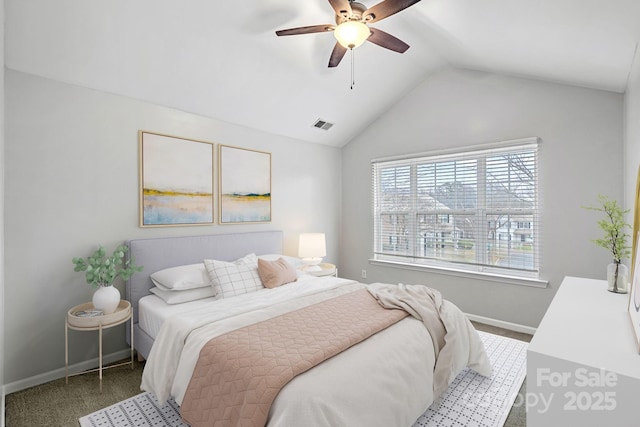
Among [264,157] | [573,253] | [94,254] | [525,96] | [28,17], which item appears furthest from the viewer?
[264,157]

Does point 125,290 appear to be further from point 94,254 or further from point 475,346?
point 475,346

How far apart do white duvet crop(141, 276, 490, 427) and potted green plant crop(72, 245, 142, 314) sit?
620 mm

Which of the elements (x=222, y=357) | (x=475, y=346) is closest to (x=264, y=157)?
(x=222, y=357)

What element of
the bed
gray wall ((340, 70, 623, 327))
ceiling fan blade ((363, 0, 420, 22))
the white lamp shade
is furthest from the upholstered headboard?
ceiling fan blade ((363, 0, 420, 22))

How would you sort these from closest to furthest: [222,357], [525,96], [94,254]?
[222,357] → [94,254] → [525,96]

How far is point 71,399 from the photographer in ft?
7.52

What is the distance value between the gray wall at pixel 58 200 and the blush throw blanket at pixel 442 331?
2367mm

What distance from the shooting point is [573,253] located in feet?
10.4

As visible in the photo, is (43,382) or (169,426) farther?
(43,382)

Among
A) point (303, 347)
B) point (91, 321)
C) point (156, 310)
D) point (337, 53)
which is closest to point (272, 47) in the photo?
point (337, 53)

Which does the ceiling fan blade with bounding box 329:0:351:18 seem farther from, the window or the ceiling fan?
the window

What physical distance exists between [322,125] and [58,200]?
9.88 ft

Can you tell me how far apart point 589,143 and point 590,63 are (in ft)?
2.97

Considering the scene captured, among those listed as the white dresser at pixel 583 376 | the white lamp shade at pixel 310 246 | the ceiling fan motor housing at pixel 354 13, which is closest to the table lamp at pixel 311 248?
the white lamp shade at pixel 310 246
